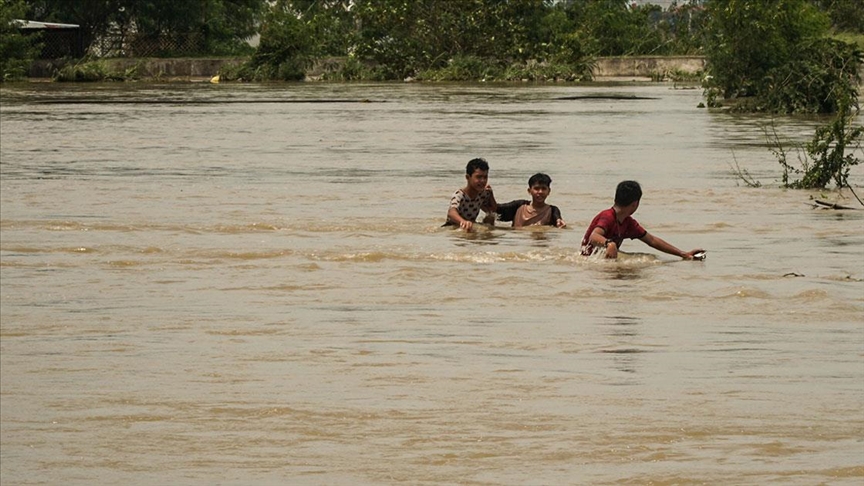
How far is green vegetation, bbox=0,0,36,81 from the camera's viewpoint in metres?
55.2

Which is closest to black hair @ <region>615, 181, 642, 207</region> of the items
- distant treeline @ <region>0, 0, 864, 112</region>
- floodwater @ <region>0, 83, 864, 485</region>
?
floodwater @ <region>0, 83, 864, 485</region>

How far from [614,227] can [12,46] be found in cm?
4577

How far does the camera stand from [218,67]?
5972 cm

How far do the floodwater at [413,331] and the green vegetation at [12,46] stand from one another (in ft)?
112

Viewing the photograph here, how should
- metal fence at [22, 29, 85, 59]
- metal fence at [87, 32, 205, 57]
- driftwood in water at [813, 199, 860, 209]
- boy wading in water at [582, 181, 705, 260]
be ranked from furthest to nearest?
metal fence at [87, 32, 205, 57], metal fence at [22, 29, 85, 59], driftwood in water at [813, 199, 860, 209], boy wading in water at [582, 181, 705, 260]

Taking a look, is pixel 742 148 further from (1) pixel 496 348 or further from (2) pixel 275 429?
(2) pixel 275 429

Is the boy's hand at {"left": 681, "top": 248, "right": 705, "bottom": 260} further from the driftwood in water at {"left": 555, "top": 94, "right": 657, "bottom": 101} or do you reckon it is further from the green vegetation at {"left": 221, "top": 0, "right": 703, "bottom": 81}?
the green vegetation at {"left": 221, "top": 0, "right": 703, "bottom": 81}

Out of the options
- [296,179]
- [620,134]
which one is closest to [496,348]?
[296,179]

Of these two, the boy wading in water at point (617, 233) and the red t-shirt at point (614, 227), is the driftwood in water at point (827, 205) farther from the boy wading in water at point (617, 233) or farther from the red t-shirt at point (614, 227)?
the red t-shirt at point (614, 227)

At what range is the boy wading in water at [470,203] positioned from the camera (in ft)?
48.1

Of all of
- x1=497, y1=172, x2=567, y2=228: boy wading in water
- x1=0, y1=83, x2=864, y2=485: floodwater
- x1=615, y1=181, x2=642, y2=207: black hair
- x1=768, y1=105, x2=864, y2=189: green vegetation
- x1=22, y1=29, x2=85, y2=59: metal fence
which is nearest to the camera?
x1=0, y1=83, x2=864, y2=485: floodwater

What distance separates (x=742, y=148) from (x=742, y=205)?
783 centimetres

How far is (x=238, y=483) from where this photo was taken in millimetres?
6500

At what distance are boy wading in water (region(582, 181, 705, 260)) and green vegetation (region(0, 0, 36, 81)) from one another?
44.9m
